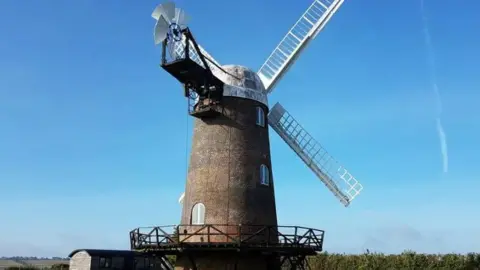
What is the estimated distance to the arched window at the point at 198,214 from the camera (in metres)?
18.8

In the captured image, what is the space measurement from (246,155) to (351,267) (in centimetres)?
1713

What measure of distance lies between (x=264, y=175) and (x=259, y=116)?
2.51m

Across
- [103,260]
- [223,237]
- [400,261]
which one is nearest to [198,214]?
[223,237]

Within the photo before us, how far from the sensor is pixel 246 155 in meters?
19.4

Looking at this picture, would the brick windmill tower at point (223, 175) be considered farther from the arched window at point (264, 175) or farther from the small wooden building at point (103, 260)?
the small wooden building at point (103, 260)

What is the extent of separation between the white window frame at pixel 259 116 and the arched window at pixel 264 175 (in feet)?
5.93

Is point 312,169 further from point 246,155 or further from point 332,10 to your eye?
point 332,10

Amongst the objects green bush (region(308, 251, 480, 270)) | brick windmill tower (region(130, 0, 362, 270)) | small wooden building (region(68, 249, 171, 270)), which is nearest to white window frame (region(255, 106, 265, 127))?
brick windmill tower (region(130, 0, 362, 270))

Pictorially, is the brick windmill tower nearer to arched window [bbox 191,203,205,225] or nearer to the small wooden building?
arched window [bbox 191,203,205,225]

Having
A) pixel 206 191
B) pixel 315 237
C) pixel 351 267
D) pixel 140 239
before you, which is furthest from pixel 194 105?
pixel 351 267

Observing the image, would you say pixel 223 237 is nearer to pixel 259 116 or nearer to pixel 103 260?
pixel 259 116

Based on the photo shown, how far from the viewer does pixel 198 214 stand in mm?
18906

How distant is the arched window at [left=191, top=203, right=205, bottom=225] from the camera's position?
1878 cm

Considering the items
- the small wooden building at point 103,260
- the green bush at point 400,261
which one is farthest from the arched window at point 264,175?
the green bush at point 400,261
